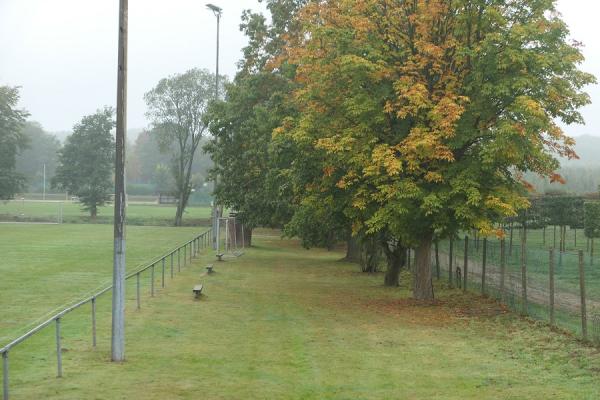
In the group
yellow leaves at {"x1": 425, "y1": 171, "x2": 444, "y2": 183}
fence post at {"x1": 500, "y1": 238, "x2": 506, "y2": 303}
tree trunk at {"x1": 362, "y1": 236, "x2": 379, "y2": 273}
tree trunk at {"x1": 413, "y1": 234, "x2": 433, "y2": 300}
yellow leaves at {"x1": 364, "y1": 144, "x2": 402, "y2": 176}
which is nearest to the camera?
yellow leaves at {"x1": 364, "y1": 144, "x2": 402, "y2": 176}

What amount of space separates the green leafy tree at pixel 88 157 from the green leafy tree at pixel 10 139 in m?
6.15

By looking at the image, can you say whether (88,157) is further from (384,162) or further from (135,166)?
(135,166)

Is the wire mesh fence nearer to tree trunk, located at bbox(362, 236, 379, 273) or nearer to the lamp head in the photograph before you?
tree trunk, located at bbox(362, 236, 379, 273)

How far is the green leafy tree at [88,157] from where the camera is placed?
9044cm

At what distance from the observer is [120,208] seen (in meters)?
14.1

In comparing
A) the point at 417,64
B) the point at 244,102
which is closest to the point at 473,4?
Answer: the point at 417,64

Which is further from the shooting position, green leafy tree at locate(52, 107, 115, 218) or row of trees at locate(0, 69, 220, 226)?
green leafy tree at locate(52, 107, 115, 218)

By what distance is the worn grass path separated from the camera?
39.4ft

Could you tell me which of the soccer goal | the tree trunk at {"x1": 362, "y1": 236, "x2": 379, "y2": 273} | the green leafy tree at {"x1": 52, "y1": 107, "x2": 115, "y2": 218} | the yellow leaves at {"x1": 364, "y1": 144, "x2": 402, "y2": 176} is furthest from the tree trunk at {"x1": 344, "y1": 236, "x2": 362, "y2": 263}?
the green leafy tree at {"x1": 52, "y1": 107, "x2": 115, "y2": 218}

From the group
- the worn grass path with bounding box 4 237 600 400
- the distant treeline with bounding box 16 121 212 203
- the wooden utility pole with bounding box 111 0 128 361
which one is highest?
the distant treeline with bounding box 16 121 212 203

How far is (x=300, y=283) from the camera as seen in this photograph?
1153 inches

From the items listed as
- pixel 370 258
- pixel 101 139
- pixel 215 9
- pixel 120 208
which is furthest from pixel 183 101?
pixel 120 208

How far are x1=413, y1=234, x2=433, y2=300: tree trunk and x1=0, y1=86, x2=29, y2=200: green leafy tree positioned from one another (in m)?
64.5

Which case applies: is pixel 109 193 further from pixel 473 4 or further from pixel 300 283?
pixel 473 4
